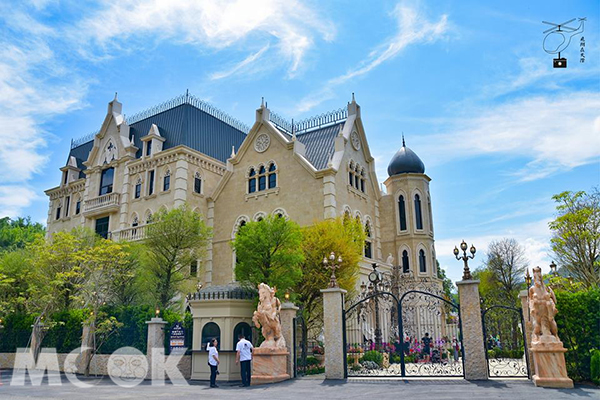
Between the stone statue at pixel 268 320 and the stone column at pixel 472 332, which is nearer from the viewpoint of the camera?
the stone column at pixel 472 332

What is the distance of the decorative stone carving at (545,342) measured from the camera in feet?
44.2

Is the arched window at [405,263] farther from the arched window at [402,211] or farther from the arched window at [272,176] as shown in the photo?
the arched window at [272,176]

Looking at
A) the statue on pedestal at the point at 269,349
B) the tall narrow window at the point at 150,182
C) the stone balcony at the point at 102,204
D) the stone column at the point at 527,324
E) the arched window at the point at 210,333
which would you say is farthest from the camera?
the stone balcony at the point at 102,204

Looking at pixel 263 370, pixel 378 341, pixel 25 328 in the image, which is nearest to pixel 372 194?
pixel 378 341

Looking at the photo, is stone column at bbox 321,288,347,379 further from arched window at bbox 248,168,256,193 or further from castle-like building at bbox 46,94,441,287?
arched window at bbox 248,168,256,193

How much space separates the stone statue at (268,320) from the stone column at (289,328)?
1.50 feet

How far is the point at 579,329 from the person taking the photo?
1460 cm

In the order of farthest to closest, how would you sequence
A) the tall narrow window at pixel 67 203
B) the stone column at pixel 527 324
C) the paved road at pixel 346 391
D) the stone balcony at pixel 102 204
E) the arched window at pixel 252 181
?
the tall narrow window at pixel 67 203 → the stone balcony at pixel 102 204 → the arched window at pixel 252 181 → the stone column at pixel 527 324 → the paved road at pixel 346 391

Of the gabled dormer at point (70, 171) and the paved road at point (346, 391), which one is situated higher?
the gabled dormer at point (70, 171)

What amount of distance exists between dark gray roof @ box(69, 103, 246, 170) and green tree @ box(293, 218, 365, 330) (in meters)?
13.6

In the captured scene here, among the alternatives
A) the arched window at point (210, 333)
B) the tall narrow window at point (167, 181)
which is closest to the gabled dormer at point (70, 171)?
the tall narrow window at point (167, 181)

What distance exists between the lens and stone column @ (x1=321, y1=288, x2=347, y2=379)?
16.5 metres

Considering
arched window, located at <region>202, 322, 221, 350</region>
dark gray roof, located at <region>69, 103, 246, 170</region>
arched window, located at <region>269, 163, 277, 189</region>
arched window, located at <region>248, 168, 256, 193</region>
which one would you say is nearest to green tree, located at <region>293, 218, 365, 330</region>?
arched window, located at <region>202, 322, 221, 350</region>

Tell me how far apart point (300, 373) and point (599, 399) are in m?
11.0
